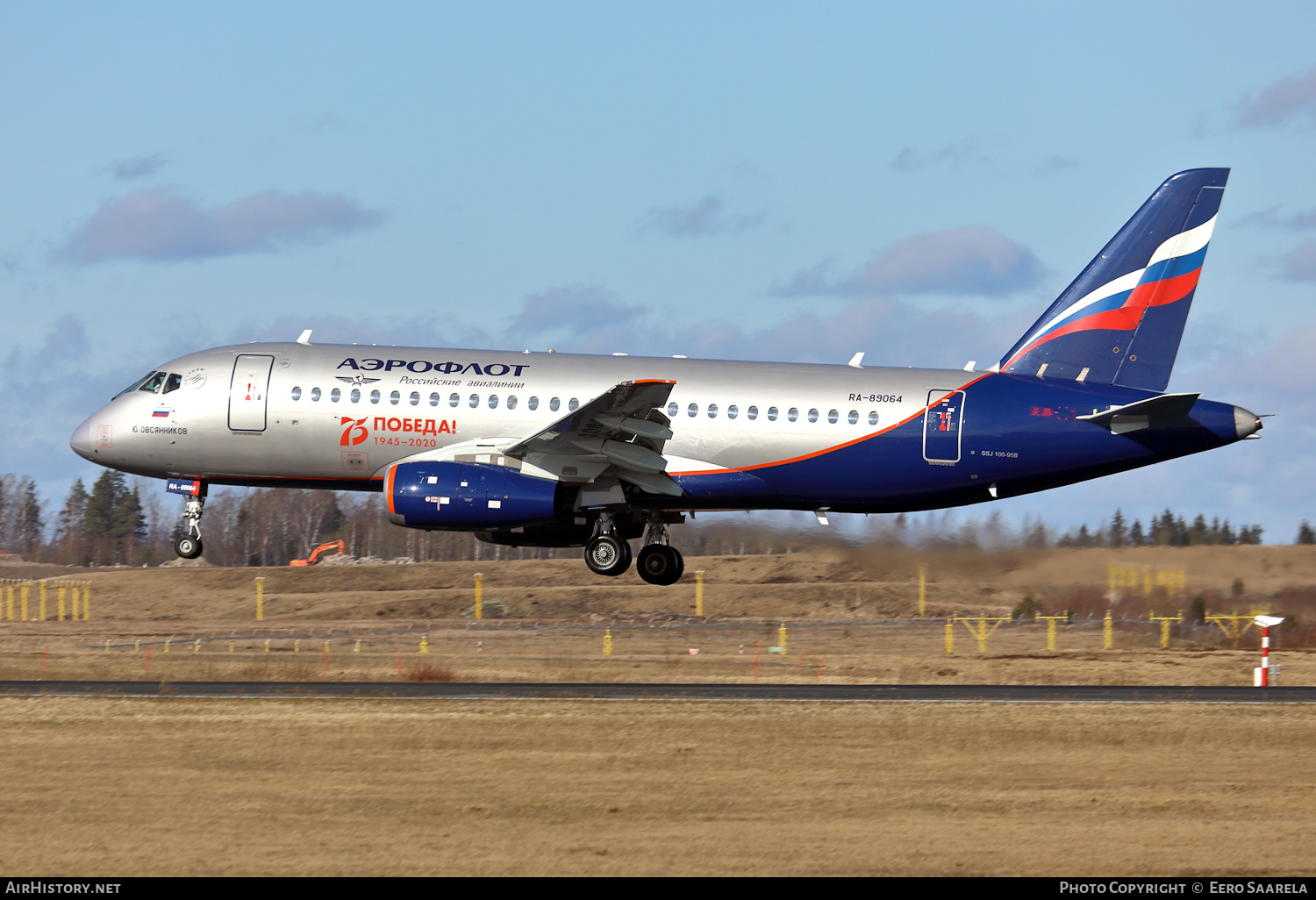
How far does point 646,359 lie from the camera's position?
35.2 meters

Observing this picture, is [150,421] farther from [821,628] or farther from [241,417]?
[821,628]

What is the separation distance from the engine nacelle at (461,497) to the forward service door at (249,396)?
13.6ft

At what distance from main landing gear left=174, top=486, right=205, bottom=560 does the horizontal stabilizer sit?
21378 millimetres

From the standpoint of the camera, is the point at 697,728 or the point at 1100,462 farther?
the point at 1100,462

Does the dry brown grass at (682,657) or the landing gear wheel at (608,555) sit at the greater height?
the landing gear wheel at (608,555)

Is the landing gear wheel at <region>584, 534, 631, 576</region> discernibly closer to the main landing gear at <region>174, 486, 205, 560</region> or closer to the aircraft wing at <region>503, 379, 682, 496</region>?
the aircraft wing at <region>503, 379, 682, 496</region>

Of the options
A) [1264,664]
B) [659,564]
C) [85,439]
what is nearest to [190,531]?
[85,439]

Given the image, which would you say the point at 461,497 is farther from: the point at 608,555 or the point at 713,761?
the point at 713,761

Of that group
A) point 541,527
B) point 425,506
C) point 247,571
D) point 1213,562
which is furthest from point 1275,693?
point 247,571

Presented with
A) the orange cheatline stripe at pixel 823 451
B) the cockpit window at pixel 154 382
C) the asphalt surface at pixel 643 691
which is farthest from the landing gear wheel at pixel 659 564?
the cockpit window at pixel 154 382

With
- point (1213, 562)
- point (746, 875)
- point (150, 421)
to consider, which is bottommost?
point (746, 875)

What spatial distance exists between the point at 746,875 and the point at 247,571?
64.3 meters

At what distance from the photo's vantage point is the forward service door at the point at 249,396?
116 feet

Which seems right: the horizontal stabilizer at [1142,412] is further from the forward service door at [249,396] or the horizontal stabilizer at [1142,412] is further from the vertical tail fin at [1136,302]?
the forward service door at [249,396]
